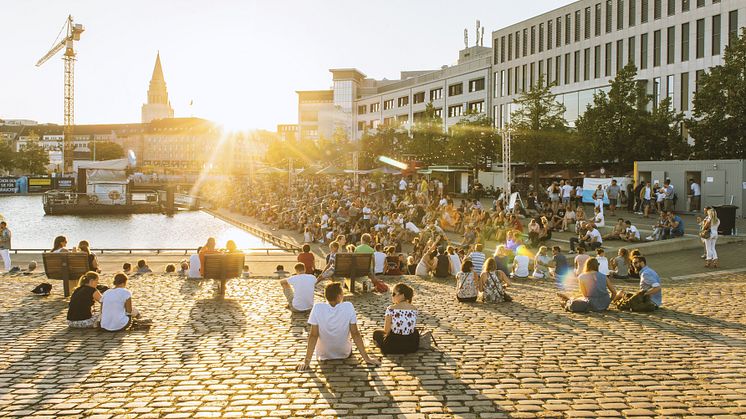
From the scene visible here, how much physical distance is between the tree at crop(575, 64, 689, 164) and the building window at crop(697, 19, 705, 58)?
7.99 metres

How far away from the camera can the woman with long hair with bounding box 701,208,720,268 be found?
57.0 ft

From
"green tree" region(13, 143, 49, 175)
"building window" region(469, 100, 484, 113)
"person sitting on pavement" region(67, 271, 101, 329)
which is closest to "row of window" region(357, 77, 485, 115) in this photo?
"building window" region(469, 100, 484, 113)

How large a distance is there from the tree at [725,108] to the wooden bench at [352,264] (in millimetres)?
26247

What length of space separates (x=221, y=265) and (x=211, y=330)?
3.56 meters

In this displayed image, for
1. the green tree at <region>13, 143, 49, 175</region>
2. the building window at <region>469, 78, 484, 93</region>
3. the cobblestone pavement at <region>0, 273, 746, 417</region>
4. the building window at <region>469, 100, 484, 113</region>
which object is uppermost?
the building window at <region>469, 78, 484, 93</region>

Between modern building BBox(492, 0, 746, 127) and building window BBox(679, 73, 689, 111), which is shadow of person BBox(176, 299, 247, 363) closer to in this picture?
modern building BBox(492, 0, 746, 127)

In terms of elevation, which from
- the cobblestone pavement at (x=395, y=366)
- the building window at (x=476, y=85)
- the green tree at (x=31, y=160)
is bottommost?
the cobblestone pavement at (x=395, y=366)

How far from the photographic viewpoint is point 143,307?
1239 cm

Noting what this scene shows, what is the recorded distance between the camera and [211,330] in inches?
403

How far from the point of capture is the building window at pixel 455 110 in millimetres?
74750

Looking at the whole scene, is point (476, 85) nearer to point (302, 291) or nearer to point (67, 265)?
point (67, 265)

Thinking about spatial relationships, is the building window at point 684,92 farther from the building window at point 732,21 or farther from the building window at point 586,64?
the building window at point 586,64

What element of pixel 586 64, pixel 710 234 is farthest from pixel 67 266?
pixel 586 64

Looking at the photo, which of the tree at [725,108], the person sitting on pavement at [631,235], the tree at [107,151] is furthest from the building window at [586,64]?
the tree at [107,151]
